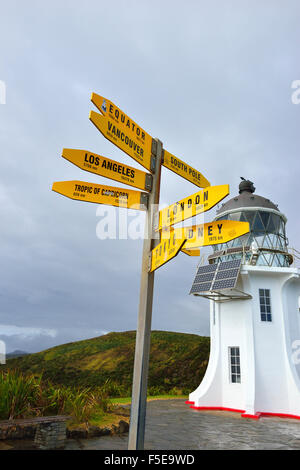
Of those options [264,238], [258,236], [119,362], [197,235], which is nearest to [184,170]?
[197,235]

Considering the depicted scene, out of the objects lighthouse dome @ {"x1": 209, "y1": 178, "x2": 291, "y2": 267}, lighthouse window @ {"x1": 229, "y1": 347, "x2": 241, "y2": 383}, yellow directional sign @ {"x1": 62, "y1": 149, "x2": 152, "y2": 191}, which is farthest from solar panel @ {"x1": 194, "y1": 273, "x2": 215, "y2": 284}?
yellow directional sign @ {"x1": 62, "y1": 149, "x2": 152, "y2": 191}

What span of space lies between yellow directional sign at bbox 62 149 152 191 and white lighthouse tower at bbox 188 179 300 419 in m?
8.04

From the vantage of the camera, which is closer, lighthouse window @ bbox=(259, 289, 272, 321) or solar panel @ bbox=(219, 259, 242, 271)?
solar panel @ bbox=(219, 259, 242, 271)

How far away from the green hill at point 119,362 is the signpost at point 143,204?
1281 centimetres

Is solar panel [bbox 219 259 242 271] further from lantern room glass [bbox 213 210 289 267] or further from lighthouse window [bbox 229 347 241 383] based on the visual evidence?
lighthouse window [bbox 229 347 241 383]

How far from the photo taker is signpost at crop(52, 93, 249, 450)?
13.1 feet

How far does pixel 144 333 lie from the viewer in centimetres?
418

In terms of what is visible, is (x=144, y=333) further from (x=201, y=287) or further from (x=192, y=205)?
(x=201, y=287)

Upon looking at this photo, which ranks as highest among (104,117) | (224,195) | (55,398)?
(104,117)

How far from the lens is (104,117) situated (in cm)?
415

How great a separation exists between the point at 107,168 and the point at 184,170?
157 cm

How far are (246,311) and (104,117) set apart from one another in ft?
35.5
